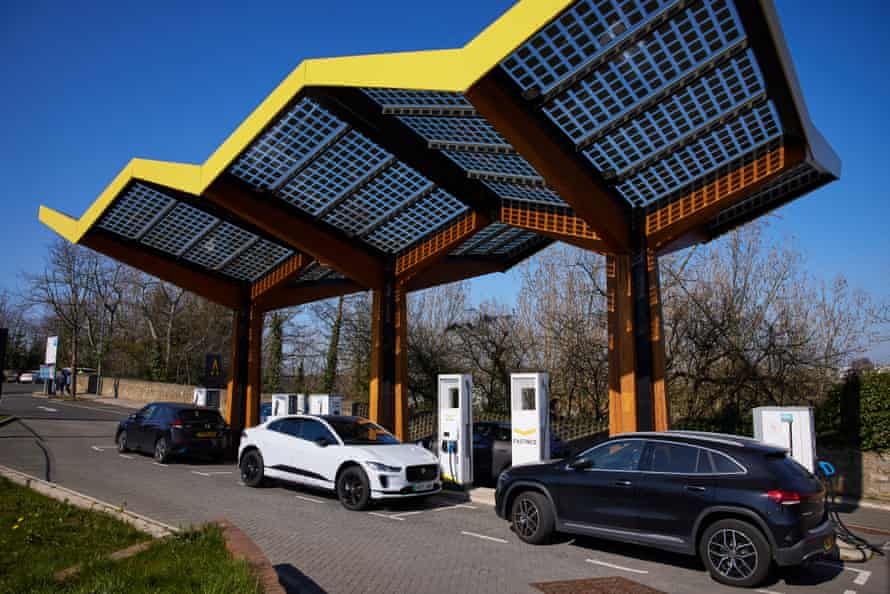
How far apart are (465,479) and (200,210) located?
1044 cm

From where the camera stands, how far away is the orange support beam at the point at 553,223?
1471cm

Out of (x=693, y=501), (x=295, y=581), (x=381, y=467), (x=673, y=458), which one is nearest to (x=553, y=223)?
(x=381, y=467)

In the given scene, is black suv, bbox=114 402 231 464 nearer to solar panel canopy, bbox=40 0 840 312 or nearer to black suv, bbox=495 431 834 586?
solar panel canopy, bbox=40 0 840 312

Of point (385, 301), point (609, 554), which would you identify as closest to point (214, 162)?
point (385, 301)

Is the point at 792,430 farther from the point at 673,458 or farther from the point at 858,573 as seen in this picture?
the point at 673,458

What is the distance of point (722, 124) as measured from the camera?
1160 cm

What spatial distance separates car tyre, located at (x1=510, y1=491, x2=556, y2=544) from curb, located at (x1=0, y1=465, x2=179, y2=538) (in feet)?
14.4

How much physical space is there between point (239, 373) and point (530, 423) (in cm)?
1346

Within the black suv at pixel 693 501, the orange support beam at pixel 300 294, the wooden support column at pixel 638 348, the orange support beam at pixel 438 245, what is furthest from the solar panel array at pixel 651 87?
the orange support beam at pixel 300 294

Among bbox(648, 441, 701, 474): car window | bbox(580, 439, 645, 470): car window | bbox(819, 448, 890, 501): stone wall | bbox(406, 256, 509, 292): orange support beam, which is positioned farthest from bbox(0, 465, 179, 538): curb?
bbox(819, 448, 890, 501): stone wall

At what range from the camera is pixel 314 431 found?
40.1 ft

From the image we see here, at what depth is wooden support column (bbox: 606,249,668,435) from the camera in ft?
45.1

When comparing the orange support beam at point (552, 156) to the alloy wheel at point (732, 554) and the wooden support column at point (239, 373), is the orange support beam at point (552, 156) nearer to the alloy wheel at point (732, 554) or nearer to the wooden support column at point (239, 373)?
the alloy wheel at point (732, 554)

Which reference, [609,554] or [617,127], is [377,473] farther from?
[617,127]
